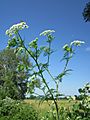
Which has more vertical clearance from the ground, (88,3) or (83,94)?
(88,3)

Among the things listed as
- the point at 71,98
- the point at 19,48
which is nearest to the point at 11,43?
the point at 19,48

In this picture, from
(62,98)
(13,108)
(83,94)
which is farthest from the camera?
(13,108)

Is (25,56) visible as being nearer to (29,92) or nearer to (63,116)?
(29,92)

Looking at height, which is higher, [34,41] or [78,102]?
[34,41]

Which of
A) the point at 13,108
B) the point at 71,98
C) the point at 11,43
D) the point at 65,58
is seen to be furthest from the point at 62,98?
the point at 13,108

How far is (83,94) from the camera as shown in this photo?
434 centimetres

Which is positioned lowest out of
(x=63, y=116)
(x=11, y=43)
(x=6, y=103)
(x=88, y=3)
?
(x=63, y=116)

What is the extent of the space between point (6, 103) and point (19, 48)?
10087mm

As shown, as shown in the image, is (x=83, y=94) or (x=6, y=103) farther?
(x=6, y=103)

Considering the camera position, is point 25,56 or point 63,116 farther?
point 63,116

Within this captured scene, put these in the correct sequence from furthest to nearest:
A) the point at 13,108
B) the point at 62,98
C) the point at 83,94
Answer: the point at 13,108 < the point at 83,94 < the point at 62,98

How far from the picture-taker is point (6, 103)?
13867 millimetres

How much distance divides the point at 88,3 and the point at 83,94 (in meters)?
9.43

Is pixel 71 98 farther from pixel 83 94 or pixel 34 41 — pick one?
pixel 34 41
